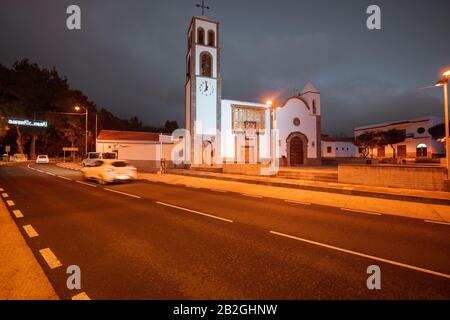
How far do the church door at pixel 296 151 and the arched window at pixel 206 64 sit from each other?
12.4 m

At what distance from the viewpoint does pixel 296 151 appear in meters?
29.4

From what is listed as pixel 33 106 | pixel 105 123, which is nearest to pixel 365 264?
pixel 33 106

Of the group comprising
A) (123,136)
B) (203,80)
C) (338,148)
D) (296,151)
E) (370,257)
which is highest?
(203,80)

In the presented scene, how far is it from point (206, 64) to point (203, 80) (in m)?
2.30

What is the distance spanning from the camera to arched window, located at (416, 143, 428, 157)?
3872cm

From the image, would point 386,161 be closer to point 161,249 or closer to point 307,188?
point 307,188

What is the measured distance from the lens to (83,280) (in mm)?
3691

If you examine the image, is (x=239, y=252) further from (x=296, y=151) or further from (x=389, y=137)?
(x=389, y=137)

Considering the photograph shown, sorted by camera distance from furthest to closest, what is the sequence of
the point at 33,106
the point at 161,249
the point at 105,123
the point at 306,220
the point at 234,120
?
the point at 105,123, the point at 33,106, the point at 234,120, the point at 306,220, the point at 161,249

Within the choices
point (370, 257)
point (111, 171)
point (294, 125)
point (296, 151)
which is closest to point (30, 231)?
point (370, 257)

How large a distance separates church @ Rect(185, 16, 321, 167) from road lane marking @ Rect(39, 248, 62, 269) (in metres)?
22.8

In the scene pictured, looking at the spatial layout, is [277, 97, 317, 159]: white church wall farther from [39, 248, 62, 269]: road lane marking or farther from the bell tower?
[39, 248, 62, 269]: road lane marking
